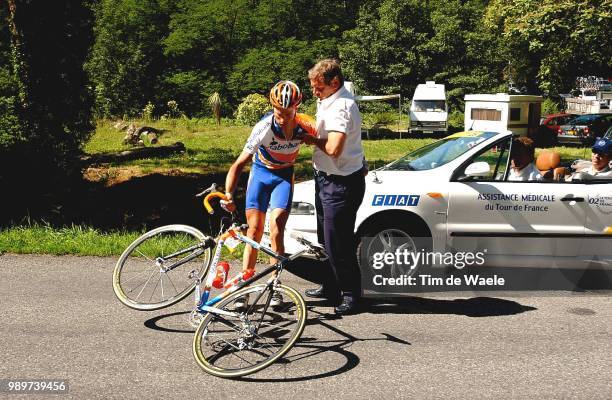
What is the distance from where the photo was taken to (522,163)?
690 cm

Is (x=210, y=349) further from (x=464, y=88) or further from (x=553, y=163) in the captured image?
(x=464, y=88)

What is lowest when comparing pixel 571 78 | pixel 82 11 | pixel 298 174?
pixel 298 174

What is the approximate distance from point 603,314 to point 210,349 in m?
3.58

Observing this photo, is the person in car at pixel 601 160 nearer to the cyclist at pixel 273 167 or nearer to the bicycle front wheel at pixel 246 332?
the cyclist at pixel 273 167

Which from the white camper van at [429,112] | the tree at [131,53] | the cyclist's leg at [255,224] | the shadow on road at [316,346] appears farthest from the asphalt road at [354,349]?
the tree at [131,53]

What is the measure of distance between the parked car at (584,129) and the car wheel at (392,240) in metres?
24.0

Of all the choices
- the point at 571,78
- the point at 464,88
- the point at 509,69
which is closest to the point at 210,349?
the point at 571,78

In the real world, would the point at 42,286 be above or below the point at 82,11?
below

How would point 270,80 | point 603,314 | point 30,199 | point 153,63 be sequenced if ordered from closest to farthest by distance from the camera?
point 603,314, point 30,199, point 270,80, point 153,63

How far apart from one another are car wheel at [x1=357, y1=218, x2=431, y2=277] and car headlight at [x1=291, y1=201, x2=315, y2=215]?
600 mm

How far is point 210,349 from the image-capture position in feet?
15.3

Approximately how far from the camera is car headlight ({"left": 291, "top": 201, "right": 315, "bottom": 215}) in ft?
22.4

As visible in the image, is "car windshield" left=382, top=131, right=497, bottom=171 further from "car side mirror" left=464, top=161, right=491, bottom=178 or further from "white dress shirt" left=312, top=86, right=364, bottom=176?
"white dress shirt" left=312, top=86, right=364, bottom=176

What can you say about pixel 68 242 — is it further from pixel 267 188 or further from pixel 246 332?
pixel 246 332
